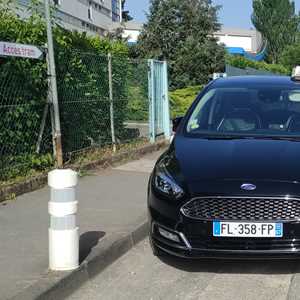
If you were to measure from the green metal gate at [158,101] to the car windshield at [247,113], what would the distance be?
6455 mm

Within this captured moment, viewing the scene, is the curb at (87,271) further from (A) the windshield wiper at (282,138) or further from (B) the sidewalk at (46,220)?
(A) the windshield wiper at (282,138)

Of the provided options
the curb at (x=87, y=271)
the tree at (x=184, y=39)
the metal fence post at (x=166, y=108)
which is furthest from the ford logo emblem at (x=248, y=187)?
the tree at (x=184, y=39)

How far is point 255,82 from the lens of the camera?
6.77 m

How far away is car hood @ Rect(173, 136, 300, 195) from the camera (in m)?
4.71

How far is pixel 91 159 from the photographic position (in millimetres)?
10016

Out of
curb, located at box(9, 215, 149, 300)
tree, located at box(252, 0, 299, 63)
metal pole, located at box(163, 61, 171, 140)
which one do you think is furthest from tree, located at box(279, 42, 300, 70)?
curb, located at box(9, 215, 149, 300)

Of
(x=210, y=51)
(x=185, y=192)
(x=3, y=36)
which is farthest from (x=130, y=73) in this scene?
(x=210, y=51)

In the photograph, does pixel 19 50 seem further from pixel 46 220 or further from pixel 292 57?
pixel 292 57

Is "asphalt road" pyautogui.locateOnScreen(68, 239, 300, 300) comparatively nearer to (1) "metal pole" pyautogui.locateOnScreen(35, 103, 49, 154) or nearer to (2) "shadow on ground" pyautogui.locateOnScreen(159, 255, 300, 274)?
(2) "shadow on ground" pyautogui.locateOnScreen(159, 255, 300, 274)

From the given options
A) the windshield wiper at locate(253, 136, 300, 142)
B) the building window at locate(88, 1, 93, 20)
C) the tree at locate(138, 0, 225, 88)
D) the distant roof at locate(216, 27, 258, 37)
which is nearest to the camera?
the windshield wiper at locate(253, 136, 300, 142)

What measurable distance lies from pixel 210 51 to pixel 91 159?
18026 mm

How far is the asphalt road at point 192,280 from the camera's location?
180 inches

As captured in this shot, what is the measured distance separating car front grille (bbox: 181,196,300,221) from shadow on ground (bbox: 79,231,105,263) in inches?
44.3

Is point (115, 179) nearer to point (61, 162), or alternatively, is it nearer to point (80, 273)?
point (61, 162)
